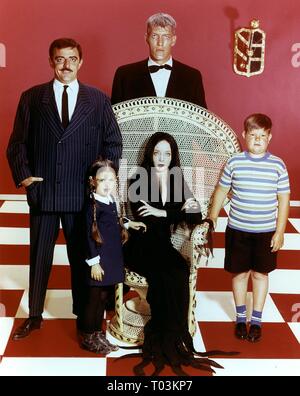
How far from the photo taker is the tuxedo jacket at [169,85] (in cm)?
396

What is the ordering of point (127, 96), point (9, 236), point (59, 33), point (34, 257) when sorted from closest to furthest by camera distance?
point (34, 257)
point (127, 96)
point (9, 236)
point (59, 33)

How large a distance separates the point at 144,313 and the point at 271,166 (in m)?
1.04

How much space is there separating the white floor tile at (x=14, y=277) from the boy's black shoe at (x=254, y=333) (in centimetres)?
140

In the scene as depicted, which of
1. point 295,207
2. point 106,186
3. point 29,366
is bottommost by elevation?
point 29,366

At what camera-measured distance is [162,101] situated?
335 centimetres

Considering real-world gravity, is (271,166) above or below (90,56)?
below

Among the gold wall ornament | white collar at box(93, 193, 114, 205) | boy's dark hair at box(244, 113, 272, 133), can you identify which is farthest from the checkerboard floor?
the gold wall ornament

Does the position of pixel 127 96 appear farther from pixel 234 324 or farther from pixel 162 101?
pixel 234 324

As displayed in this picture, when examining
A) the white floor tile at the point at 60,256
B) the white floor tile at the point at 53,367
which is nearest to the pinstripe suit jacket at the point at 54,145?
the white floor tile at the point at 53,367

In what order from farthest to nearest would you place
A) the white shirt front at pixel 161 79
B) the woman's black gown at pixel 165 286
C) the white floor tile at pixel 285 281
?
the white shirt front at pixel 161 79
the white floor tile at pixel 285 281
the woman's black gown at pixel 165 286

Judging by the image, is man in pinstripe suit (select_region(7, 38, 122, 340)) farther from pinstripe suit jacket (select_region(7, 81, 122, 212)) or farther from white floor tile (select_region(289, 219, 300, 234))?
white floor tile (select_region(289, 219, 300, 234))

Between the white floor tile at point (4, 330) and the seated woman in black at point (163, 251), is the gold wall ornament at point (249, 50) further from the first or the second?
the white floor tile at point (4, 330)

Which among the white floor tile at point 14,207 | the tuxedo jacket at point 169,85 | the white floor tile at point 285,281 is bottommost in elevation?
the white floor tile at point 285,281

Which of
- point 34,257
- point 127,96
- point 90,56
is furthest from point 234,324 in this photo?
point 90,56
